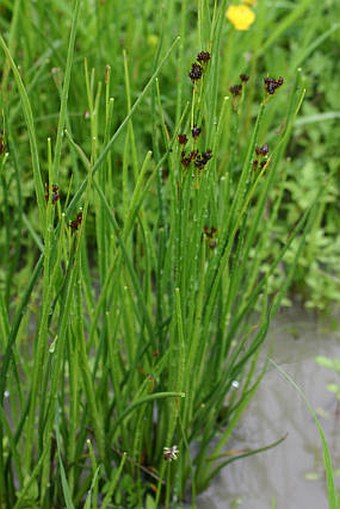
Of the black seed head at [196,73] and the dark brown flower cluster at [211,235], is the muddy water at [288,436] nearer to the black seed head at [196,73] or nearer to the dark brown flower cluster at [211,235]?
the dark brown flower cluster at [211,235]

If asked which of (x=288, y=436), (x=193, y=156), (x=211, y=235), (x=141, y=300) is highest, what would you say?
(x=193, y=156)

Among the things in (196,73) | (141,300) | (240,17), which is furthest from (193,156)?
(240,17)

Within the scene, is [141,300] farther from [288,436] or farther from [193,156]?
[288,436]

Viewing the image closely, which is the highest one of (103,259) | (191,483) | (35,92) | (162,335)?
(35,92)

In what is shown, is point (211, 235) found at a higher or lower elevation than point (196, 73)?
lower

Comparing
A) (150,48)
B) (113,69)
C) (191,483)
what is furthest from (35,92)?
(191,483)

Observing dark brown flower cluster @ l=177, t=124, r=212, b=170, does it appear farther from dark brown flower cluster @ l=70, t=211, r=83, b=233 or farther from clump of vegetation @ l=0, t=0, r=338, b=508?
dark brown flower cluster @ l=70, t=211, r=83, b=233

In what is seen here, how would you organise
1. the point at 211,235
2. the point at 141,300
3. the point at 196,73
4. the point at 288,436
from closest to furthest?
1. the point at 196,73
2. the point at 211,235
3. the point at 141,300
4. the point at 288,436

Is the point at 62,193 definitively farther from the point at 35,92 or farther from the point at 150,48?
the point at 150,48
